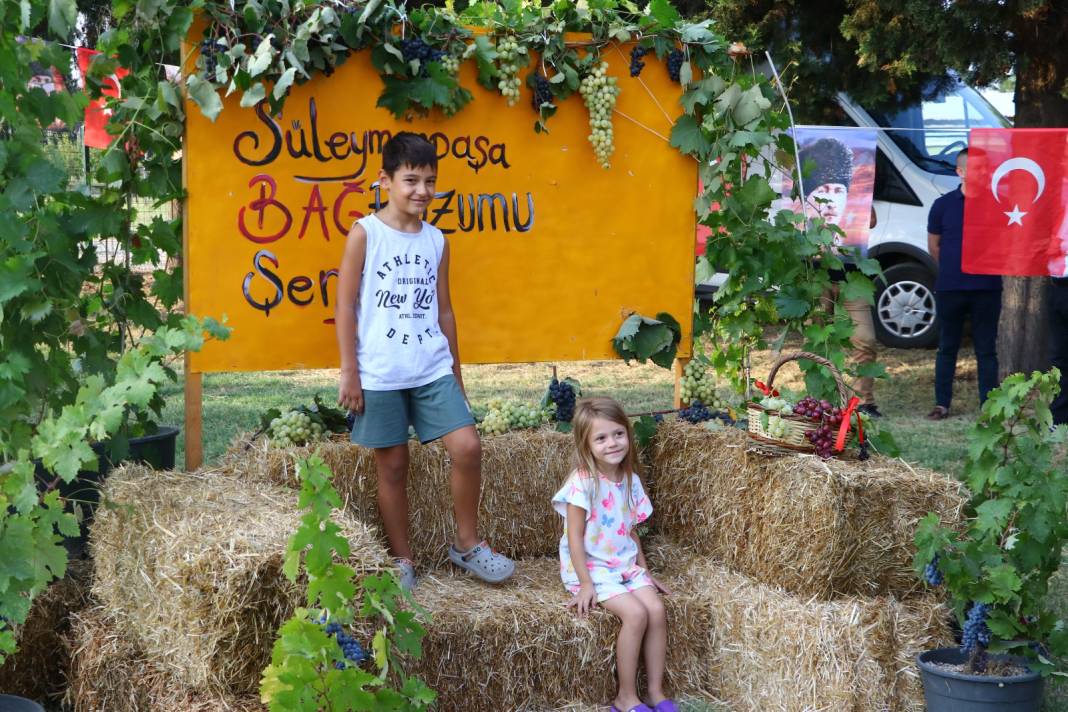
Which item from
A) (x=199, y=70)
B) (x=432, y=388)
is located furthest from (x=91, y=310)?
(x=432, y=388)

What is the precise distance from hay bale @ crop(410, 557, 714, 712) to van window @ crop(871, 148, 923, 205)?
24.0 feet

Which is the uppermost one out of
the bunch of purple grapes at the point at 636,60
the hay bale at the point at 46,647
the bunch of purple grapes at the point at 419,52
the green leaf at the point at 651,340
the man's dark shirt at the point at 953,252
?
the bunch of purple grapes at the point at 636,60

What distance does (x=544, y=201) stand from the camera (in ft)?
15.6

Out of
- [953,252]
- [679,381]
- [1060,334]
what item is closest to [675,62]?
[679,381]

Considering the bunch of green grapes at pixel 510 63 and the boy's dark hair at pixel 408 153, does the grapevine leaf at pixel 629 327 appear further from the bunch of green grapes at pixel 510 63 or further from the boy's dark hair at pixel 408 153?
the boy's dark hair at pixel 408 153

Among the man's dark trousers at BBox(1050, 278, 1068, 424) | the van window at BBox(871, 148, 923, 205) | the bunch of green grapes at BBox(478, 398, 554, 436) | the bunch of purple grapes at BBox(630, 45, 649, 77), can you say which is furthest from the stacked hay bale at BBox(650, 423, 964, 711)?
the van window at BBox(871, 148, 923, 205)

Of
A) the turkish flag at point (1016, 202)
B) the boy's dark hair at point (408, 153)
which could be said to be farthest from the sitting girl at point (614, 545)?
the turkish flag at point (1016, 202)

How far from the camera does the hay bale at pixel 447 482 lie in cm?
427

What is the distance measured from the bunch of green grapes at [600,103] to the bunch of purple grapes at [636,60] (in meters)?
0.11

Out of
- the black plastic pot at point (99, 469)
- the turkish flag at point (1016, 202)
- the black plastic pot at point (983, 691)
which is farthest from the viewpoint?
the turkish flag at point (1016, 202)

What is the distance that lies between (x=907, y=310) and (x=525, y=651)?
7816 millimetres

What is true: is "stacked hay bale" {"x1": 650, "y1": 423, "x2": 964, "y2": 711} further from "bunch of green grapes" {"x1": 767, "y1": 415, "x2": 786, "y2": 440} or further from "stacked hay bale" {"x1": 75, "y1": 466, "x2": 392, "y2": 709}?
"stacked hay bale" {"x1": 75, "y1": 466, "x2": 392, "y2": 709}

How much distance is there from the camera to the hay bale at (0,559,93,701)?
152 inches

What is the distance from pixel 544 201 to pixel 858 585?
6.08 ft
